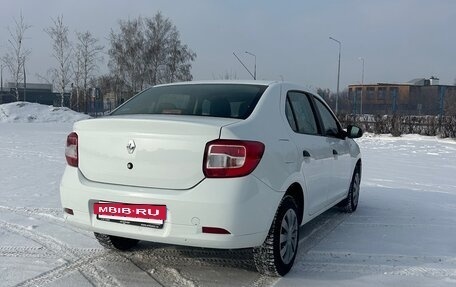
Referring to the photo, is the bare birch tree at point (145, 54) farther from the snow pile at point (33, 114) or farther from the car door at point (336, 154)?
the car door at point (336, 154)

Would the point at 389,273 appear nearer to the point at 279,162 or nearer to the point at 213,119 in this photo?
the point at 279,162

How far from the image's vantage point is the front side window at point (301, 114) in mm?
4252

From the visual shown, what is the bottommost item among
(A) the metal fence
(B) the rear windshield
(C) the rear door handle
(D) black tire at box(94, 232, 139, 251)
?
(D) black tire at box(94, 232, 139, 251)

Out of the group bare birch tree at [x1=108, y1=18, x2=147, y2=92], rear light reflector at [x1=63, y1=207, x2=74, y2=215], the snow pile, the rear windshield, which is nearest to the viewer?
rear light reflector at [x1=63, y1=207, x2=74, y2=215]

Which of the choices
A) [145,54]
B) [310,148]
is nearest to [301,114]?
[310,148]

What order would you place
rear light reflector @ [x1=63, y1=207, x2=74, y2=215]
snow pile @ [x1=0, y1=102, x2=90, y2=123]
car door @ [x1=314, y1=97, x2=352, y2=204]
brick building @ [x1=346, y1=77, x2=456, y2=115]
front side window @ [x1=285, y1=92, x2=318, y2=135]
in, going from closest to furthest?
1. rear light reflector @ [x1=63, y1=207, x2=74, y2=215]
2. front side window @ [x1=285, y1=92, x2=318, y2=135]
3. car door @ [x1=314, y1=97, x2=352, y2=204]
4. brick building @ [x1=346, y1=77, x2=456, y2=115]
5. snow pile @ [x1=0, y1=102, x2=90, y2=123]

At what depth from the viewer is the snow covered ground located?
3.77m

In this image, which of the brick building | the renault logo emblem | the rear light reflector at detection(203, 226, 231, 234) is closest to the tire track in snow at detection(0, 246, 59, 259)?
the renault logo emblem

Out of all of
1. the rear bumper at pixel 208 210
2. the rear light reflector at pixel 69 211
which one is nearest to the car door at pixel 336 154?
the rear bumper at pixel 208 210

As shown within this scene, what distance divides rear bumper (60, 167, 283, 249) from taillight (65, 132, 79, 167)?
0.40 metres

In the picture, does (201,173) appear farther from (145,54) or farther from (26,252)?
(145,54)

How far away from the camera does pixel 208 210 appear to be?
10.7 feet

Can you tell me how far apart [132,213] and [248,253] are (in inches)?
54.7

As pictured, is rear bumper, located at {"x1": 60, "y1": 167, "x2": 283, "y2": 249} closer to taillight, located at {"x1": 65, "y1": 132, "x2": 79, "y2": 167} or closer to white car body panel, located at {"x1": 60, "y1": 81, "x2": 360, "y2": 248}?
white car body panel, located at {"x1": 60, "y1": 81, "x2": 360, "y2": 248}
